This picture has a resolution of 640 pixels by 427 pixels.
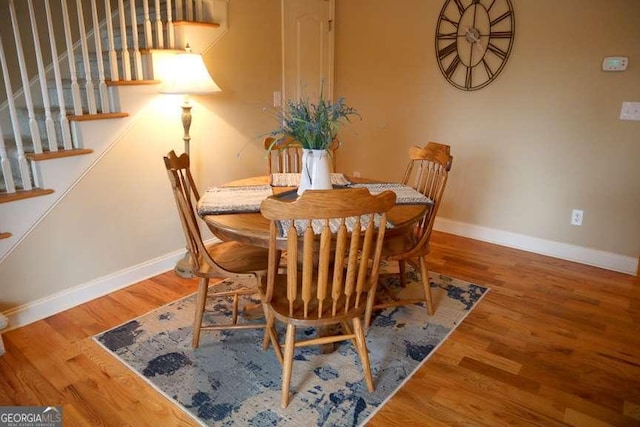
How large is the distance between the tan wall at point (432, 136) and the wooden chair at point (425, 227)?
1.25 m

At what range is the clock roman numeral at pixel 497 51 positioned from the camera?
3.44m

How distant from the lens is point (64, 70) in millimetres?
3275

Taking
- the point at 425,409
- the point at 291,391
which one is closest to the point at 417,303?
the point at 425,409

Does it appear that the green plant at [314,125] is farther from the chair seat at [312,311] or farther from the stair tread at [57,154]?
the stair tread at [57,154]

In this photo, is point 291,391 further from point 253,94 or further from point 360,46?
point 360,46

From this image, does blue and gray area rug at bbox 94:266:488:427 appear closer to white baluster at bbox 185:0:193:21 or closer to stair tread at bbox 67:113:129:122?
stair tread at bbox 67:113:129:122

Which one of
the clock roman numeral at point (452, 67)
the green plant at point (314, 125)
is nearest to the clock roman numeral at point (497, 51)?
the clock roman numeral at point (452, 67)

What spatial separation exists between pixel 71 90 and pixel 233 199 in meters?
1.36

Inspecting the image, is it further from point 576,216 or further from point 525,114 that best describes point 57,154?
point 576,216

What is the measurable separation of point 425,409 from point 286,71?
294 cm

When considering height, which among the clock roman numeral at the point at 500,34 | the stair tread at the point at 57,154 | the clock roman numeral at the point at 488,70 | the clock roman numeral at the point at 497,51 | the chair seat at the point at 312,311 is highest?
the clock roman numeral at the point at 500,34

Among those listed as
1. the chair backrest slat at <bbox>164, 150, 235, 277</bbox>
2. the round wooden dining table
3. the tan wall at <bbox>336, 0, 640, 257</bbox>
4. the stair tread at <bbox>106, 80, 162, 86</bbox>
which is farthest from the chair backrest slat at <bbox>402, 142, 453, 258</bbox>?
the stair tread at <bbox>106, 80, 162, 86</bbox>

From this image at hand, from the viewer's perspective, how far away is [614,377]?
2.07 m

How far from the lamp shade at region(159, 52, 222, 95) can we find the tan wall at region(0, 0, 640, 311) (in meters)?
0.23
